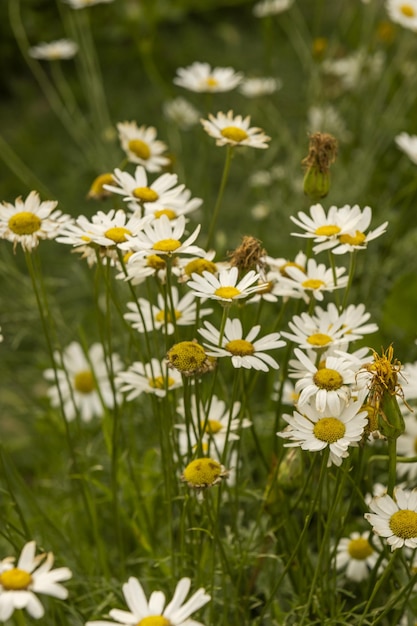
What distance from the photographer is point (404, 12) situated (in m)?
1.45

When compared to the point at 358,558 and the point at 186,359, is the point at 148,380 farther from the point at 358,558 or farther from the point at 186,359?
Result: the point at 358,558

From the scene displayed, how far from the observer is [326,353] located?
0.74 metres

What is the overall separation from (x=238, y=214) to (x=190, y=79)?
0.73m

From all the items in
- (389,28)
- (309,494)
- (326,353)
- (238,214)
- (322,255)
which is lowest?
(309,494)

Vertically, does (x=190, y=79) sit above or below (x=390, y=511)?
above

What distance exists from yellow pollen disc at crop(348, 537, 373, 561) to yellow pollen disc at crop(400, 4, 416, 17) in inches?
35.8

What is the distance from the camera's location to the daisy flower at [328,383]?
653mm

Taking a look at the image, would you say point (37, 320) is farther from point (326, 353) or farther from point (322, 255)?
point (326, 353)

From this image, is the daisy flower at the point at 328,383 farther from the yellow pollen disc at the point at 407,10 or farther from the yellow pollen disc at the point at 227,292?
the yellow pollen disc at the point at 407,10

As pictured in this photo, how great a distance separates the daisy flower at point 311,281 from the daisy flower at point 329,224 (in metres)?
0.03

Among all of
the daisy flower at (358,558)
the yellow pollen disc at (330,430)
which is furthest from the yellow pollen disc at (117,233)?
the daisy flower at (358,558)

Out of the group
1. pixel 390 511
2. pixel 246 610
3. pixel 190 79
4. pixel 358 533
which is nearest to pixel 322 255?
pixel 190 79

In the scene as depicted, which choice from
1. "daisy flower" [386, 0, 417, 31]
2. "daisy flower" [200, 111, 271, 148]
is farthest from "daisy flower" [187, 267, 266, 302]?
"daisy flower" [386, 0, 417, 31]

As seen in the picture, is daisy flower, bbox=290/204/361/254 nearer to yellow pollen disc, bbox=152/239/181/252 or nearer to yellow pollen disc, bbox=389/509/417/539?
yellow pollen disc, bbox=152/239/181/252
